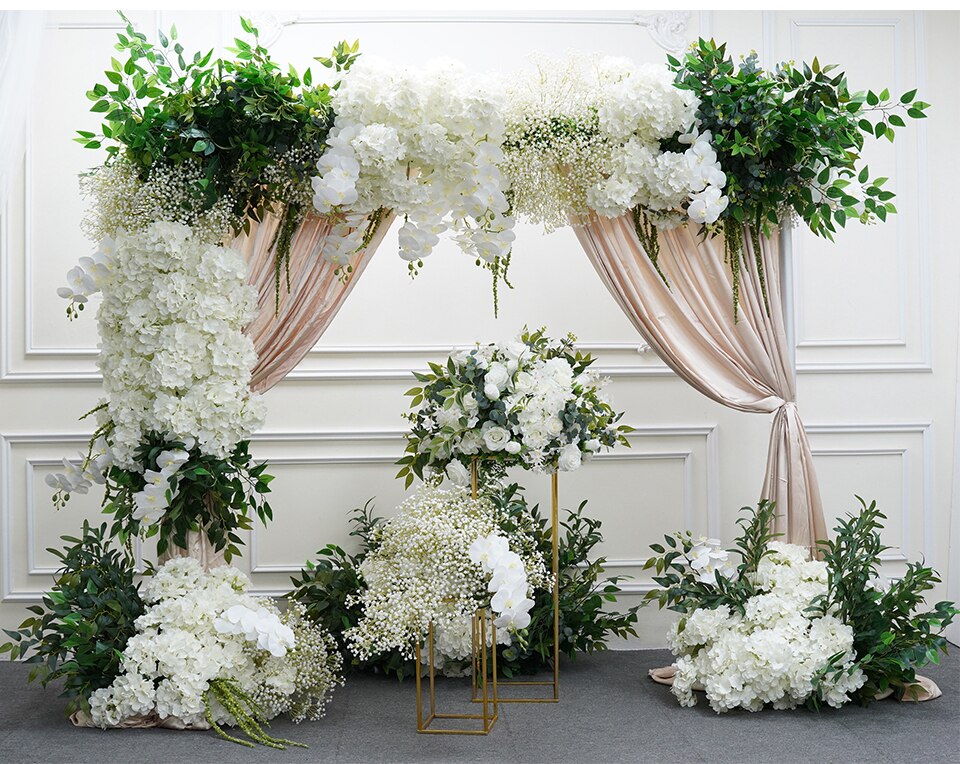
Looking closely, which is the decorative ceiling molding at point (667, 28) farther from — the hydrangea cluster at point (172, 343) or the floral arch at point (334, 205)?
the hydrangea cluster at point (172, 343)

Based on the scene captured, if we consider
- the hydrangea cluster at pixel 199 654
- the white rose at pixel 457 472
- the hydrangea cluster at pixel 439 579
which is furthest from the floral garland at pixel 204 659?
the white rose at pixel 457 472

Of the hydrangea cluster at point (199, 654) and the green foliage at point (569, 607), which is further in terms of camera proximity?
the green foliage at point (569, 607)

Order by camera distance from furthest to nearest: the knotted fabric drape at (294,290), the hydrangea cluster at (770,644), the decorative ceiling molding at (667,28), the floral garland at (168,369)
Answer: the decorative ceiling molding at (667,28) < the knotted fabric drape at (294,290) < the hydrangea cluster at (770,644) < the floral garland at (168,369)

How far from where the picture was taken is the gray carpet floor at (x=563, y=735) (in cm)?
287

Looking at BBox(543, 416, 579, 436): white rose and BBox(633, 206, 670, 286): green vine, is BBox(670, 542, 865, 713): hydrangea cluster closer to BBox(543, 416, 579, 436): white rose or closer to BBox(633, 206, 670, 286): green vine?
BBox(543, 416, 579, 436): white rose

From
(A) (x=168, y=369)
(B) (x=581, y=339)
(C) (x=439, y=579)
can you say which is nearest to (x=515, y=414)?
(C) (x=439, y=579)

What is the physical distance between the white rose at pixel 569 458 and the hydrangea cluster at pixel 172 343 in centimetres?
100

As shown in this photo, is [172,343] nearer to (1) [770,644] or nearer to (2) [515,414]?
(2) [515,414]

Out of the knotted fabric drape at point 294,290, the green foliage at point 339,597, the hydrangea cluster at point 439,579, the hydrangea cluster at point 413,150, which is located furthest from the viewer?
the green foliage at point 339,597

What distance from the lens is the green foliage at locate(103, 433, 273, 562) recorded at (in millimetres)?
3041

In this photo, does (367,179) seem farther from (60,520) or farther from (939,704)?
(939,704)

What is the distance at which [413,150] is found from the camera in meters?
2.95

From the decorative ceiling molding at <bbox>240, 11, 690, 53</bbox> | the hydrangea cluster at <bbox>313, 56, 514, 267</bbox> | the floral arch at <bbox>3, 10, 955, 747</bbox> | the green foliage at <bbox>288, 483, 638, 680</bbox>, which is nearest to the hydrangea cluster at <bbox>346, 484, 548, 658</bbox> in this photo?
the floral arch at <bbox>3, 10, 955, 747</bbox>

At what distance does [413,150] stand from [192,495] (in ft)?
4.45
